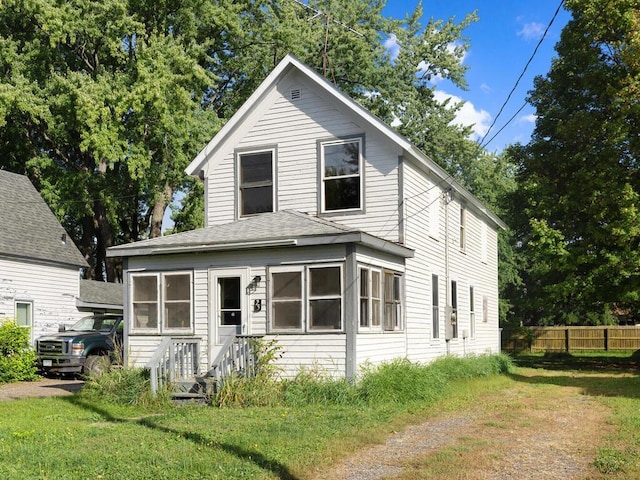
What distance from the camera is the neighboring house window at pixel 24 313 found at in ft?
76.2

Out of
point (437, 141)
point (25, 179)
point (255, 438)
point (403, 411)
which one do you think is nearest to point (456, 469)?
point (255, 438)

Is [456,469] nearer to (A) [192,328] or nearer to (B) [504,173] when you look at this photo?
(A) [192,328]

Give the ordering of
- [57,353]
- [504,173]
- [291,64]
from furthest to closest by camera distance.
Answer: [504,173]
[57,353]
[291,64]

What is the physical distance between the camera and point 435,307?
1969 cm

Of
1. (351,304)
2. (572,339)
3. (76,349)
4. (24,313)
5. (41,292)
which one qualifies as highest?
(41,292)

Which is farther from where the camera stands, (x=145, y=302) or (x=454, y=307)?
(x=454, y=307)

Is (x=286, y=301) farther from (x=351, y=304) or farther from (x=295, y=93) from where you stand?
(x=295, y=93)

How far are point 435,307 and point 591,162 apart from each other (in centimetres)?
1038

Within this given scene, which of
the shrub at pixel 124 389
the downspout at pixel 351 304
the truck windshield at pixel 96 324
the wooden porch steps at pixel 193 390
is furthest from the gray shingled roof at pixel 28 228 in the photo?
the downspout at pixel 351 304

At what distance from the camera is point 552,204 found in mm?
27703

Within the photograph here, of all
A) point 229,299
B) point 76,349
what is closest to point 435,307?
point 229,299

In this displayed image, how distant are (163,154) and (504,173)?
116 ft

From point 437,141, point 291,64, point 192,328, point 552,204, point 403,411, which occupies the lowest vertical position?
point 403,411

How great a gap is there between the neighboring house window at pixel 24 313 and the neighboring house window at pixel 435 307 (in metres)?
13.3
